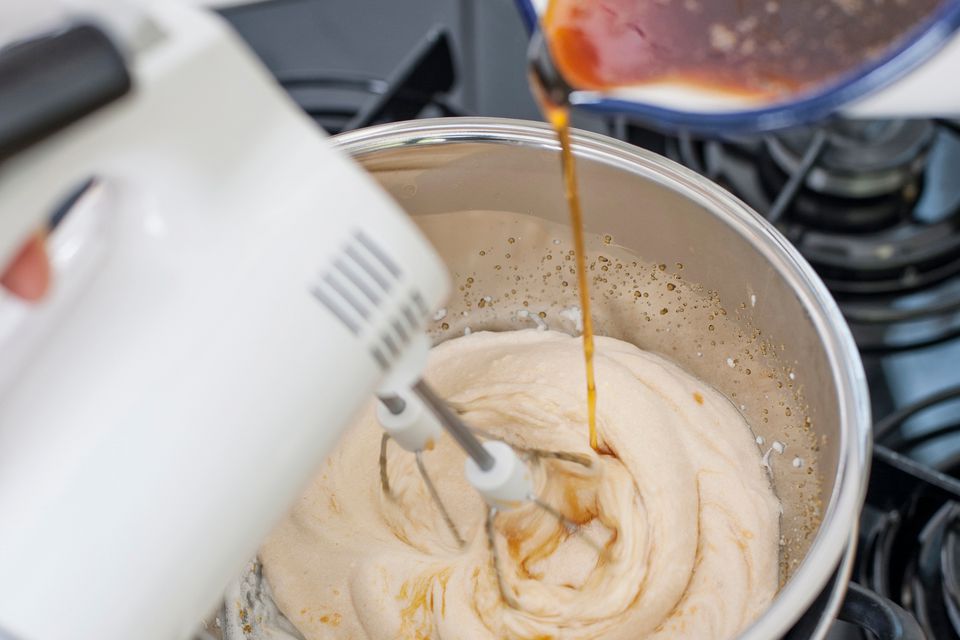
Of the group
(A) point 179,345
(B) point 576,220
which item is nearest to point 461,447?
(B) point 576,220

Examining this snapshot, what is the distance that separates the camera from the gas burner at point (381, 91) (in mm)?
804

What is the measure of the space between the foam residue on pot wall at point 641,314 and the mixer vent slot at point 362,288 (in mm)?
350

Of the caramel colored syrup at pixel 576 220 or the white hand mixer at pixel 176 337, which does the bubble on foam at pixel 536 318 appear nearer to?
the caramel colored syrup at pixel 576 220

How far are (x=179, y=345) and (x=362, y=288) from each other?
73 millimetres

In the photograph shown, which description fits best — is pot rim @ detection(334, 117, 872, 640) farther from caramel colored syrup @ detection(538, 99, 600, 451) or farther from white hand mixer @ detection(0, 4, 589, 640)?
white hand mixer @ detection(0, 4, 589, 640)

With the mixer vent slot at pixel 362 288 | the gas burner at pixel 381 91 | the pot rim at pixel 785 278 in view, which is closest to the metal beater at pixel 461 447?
the mixer vent slot at pixel 362 288

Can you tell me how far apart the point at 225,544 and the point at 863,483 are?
352 mm

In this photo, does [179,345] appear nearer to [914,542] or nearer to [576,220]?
[576,220]

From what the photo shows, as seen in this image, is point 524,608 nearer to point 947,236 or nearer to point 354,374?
point 354,374

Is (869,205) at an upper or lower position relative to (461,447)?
upper

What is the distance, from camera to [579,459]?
68cm

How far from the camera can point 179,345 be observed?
1.13 ft

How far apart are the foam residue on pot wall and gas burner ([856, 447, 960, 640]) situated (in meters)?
0.07

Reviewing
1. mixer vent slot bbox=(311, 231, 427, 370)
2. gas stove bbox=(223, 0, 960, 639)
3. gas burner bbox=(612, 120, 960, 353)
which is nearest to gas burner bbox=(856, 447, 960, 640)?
gas stove bbox=(223, 0, 960, 639)
